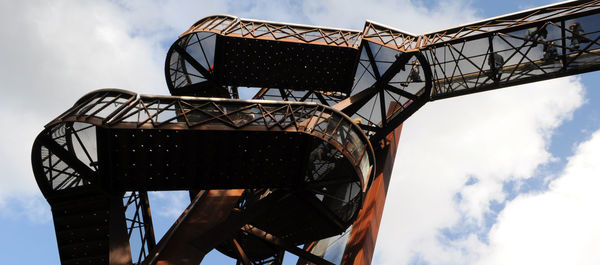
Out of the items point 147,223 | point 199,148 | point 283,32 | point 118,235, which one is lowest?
point 118,235

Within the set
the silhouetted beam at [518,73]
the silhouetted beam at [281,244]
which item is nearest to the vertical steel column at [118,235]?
the silhouetted beam at [281,244]

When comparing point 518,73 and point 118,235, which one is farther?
point 518,73

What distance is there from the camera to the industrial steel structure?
1888 centimetres

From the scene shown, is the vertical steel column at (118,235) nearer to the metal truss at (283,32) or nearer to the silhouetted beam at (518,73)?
the metal truss at (283,32)

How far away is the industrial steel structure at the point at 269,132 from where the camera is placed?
61.9 feet

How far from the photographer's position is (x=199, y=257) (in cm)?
2098

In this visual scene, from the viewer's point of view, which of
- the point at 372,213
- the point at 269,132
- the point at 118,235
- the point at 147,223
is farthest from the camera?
the point at 372,213

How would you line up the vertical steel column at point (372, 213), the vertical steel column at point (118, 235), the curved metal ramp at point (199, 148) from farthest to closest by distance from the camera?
the vertical steel column at point (372, 213) → the vertical steel column at point (118, 235) → the curved metal ramp at point (199, 148)

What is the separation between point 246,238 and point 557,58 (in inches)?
544

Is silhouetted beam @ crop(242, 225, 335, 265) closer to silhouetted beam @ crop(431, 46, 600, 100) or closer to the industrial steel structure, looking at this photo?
the industrial steel structure

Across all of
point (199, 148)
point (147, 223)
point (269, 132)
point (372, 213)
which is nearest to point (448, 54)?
point (372, 213)

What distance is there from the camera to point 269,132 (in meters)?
18.7

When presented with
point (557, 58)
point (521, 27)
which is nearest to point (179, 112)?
point (521, 27)

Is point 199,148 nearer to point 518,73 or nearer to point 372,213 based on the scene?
point 372,213
